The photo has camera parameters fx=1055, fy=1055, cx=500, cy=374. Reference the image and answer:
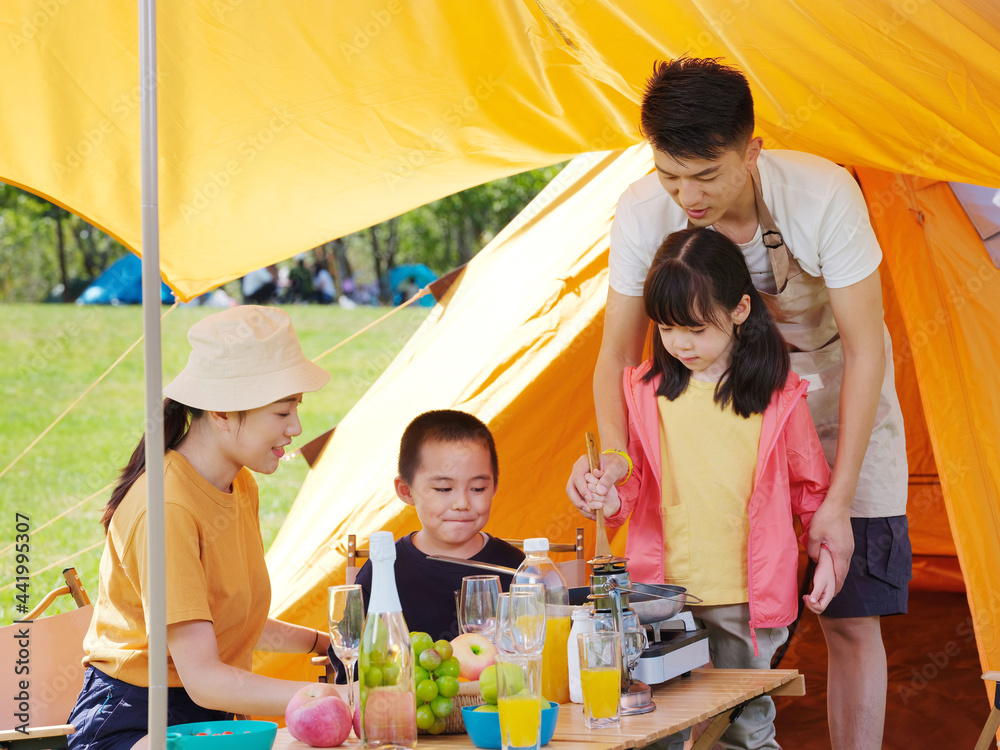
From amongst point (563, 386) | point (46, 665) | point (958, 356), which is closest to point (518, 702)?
point (46, 665)

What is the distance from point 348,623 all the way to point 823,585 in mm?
897

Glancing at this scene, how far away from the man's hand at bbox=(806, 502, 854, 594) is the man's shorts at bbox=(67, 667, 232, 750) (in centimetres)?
113

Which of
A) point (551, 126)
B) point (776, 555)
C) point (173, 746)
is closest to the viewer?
point (173, 746)

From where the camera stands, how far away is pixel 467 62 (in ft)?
7.73

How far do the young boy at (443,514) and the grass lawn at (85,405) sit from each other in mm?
3164

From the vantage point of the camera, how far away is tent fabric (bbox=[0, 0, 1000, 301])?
Result: 191cm

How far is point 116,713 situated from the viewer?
178 centimetres

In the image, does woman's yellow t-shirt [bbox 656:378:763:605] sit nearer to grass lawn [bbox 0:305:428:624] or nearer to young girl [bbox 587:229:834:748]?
young girl [bbox 587:229:834:748]

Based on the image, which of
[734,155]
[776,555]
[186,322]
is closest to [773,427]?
[776,555]

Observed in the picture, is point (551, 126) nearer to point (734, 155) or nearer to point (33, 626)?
point (734, 155)

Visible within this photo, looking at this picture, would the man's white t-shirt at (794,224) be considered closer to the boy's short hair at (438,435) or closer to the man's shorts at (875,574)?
the boy's short hair at (438,435)

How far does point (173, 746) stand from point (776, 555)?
42.4 inches

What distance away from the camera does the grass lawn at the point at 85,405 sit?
20.5 feet

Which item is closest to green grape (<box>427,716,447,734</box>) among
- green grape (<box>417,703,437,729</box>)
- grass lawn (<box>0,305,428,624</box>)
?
green grape (<box>417,703,437,729</box>)
